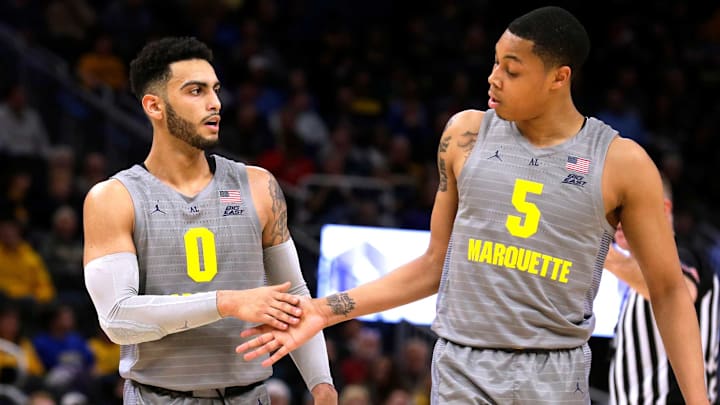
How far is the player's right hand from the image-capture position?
4.18 metres

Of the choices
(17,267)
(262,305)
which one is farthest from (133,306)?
(17,267)

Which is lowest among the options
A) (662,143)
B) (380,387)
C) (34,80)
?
(380,387)

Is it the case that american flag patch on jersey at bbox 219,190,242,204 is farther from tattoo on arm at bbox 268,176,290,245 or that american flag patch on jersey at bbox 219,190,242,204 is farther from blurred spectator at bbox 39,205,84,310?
blurred spectator at bbox 39,205,84,310

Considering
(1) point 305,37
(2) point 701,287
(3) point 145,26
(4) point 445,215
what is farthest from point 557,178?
(1) point 305,37

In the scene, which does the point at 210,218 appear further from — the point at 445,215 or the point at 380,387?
the point at 380,387

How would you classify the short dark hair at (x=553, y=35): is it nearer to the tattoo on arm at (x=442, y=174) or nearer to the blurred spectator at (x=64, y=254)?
the tattoo on arm at (x=442, y=174)

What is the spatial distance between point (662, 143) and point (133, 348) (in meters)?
10.7

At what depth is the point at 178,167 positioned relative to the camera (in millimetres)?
4586

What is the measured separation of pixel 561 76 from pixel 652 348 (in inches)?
77.6

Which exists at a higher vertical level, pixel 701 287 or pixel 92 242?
pixel 92 242

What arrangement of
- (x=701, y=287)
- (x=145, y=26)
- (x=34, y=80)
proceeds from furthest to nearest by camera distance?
(x=145, y=26) < (x=34, y=80) < (x=701, y=287)

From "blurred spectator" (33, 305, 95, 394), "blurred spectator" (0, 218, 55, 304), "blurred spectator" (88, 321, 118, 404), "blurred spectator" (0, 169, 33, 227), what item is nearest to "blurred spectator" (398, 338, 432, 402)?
"blurred spectator" (88, 321, 118, 404)

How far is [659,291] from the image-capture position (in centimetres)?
402

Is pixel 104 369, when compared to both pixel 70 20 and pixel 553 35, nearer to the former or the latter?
pixel 70 20
